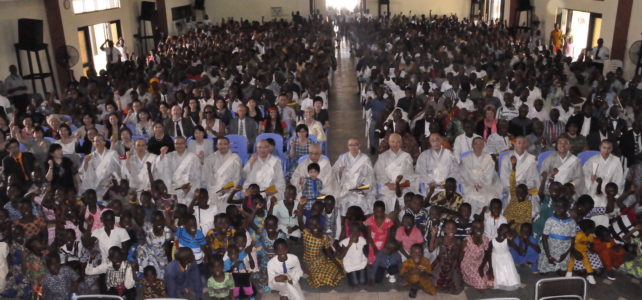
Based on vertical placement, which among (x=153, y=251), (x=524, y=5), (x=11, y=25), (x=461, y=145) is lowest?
(x=153, y=251)

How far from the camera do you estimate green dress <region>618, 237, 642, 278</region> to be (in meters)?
5.38

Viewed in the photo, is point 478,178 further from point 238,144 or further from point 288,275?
point 238,144

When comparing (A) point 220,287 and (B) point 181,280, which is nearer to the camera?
(A) point 220,287

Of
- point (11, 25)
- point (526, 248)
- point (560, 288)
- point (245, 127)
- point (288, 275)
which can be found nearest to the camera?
point (560, 288)

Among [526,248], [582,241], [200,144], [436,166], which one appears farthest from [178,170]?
[582,241]

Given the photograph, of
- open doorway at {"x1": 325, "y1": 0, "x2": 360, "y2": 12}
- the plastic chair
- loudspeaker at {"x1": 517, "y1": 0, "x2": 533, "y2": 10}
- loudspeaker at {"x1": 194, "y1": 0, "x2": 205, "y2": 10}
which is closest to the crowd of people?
the plastic chair

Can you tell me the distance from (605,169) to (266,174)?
3835mm

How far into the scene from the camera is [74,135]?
742cm

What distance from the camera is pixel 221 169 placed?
258 inches

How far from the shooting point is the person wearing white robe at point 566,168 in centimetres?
615

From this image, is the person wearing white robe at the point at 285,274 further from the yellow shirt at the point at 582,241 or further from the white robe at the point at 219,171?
the yellow shirt at the point at 582,241

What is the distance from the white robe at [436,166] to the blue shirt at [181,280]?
9.18 ft

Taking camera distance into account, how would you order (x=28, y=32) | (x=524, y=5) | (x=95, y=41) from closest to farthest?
1. (x=28, y=32)
2. (x=95, y=41)
3. (x=524, y=5)

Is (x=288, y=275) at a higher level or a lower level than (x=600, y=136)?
lower
